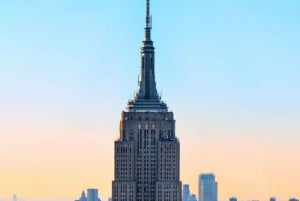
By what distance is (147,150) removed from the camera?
183 meters

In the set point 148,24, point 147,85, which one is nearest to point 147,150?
point 147,85

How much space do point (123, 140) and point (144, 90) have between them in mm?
5086

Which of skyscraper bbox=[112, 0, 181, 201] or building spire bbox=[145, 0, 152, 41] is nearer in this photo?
skyscraper bbox=[112, 0, 181, 201]

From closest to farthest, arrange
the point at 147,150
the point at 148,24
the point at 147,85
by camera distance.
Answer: the point at 147,150 → the point at 147,85 → the point at 148,24

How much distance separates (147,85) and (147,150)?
600 cm

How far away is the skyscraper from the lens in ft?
598

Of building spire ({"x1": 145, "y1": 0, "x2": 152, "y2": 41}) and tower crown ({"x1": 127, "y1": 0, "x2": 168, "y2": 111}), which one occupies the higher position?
building spire ({"x1": 145, "y1": 0, "x2": 152, "y2": 41})

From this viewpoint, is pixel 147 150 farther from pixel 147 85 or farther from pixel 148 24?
pixel 148 24

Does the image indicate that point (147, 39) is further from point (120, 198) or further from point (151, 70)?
point (120, 198)

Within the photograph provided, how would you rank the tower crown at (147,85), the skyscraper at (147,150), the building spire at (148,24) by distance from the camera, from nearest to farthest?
the skyscraper at (147,150), the tower crown at (147,85), the building spire at (148,24)

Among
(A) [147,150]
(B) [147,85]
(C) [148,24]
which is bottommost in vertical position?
(A) [147,150]

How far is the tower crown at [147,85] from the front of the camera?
602 feet

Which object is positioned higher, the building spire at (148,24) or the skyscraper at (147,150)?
the building spire at (148,24)

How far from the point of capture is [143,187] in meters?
183
